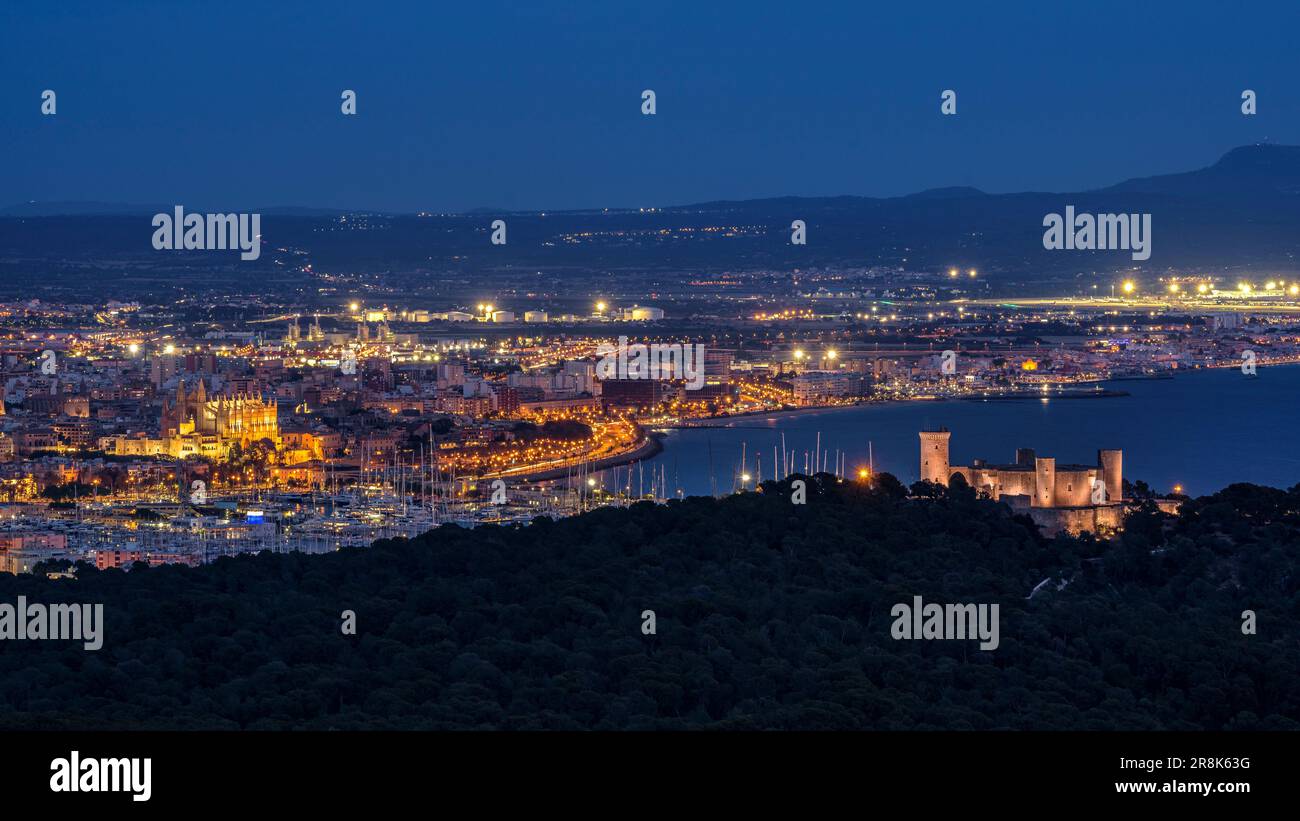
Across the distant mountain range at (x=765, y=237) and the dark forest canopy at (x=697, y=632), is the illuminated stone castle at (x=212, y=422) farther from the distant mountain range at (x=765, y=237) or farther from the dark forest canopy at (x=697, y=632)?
the distant mountain range at (x=765, y=237)

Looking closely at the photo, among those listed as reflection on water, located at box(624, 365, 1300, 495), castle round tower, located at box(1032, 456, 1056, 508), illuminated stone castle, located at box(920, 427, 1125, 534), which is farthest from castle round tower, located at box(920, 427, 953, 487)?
reflection on water, located at box(624, 365, 1300, 495)

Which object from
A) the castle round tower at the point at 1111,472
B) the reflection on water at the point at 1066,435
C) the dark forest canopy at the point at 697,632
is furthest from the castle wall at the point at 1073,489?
the reflection on water at the point at 1066,435

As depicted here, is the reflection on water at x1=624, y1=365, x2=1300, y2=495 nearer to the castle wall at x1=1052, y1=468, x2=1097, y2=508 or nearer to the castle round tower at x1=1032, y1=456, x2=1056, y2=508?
the castle wall at x1=1052, y1=468, x2=1097, y2=508

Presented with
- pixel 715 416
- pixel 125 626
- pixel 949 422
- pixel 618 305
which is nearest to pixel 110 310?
pixel 618 305

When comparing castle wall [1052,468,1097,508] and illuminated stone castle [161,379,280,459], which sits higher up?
illuminated stone castle [161,379,280,459]

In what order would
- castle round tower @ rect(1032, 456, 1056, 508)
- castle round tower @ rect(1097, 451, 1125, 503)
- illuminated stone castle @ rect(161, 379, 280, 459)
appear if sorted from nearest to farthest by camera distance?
castle round tower @ rect(1032, 456, 1056, 508) → castle round tower @ rect(1097, 451, 1125, 503) → illuminated stone castle @ rect(161, 379, 280, 459)

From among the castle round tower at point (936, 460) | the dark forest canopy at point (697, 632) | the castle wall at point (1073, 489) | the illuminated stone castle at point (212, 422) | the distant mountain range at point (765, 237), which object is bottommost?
the dark forest canopy at point (697, 632)
